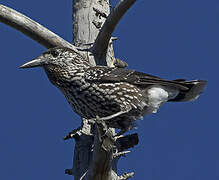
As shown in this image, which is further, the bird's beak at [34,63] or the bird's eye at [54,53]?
the bird's eye at [54,53]

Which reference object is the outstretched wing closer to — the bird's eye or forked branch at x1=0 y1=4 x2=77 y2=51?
the bird's eye

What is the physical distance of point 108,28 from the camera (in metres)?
5.50

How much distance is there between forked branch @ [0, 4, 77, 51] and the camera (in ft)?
18.4

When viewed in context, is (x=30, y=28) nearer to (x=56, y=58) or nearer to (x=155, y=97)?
(x=56, y=58)

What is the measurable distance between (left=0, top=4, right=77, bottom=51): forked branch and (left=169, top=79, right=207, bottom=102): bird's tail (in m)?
1.39

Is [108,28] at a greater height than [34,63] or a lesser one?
greater

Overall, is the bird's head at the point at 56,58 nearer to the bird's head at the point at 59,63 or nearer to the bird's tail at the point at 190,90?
the bird's head at the point at 59,63

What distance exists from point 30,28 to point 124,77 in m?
1.21

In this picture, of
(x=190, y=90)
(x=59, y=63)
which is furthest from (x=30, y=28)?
(x=190, y=90)

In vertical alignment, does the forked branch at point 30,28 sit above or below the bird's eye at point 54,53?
above

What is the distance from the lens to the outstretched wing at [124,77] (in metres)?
5.34

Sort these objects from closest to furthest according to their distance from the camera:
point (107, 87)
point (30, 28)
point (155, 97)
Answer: point (107, 87)
point (155, 97)
point (30, 28)

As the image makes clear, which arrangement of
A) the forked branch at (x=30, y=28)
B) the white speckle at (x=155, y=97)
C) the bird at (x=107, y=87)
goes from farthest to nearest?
the forked branch at (x=30, y=28) → the white speckle at (x=155, y=97) → the bird at (x=107, y=87)

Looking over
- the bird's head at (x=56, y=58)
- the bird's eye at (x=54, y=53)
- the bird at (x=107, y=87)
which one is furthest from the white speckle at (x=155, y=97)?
the bird's eye at (x=54, y=53)
